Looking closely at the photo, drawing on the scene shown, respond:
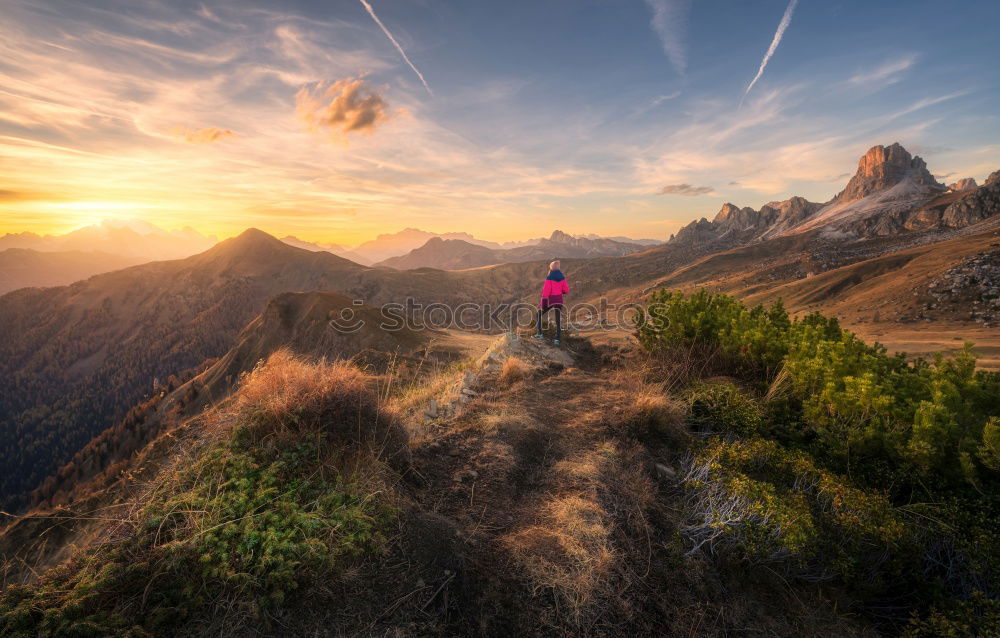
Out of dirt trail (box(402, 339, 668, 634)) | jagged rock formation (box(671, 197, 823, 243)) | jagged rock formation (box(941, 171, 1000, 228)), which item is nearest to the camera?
dirt trail (box(402, 339, 668, 634))

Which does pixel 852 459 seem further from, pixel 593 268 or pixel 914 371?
pixel 593 268

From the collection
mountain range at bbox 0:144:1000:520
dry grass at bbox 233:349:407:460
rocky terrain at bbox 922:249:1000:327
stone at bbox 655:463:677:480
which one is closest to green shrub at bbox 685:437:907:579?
stone at bbox 655:463:677:480

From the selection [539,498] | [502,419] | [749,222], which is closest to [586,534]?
[539,498]

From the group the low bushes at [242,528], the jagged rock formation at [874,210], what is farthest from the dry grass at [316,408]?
the jagged rock formation at [874,210]

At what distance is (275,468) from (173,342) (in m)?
162

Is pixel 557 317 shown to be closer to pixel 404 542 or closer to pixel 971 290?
pixel 404 542

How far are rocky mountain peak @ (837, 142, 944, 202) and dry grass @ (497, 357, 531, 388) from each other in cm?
14697

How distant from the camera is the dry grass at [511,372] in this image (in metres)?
8.03

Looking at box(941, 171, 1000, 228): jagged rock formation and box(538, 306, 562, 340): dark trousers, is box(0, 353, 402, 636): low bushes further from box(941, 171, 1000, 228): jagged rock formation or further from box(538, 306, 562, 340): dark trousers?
box(941, 171, 1000, 228): jagged rock formation

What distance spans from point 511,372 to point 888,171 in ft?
505

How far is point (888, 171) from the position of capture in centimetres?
10925

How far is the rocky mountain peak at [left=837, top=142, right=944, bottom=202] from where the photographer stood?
4267 inches

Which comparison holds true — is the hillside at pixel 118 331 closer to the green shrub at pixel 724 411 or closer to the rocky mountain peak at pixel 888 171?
the green shrub at pixel 724 411

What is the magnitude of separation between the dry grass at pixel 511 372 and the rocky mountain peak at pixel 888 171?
146975 millimetres
